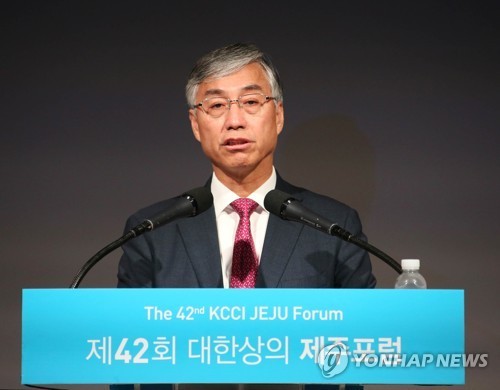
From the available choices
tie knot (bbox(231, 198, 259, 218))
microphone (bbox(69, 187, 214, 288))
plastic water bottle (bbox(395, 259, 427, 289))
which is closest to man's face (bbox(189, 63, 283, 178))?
tie knot (bbox(231, 198, 259, 218))

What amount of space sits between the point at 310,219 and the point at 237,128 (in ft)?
1.79

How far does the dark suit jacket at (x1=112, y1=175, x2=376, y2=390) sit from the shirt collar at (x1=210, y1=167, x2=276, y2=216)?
0.16ft

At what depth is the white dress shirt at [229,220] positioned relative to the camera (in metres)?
2.35

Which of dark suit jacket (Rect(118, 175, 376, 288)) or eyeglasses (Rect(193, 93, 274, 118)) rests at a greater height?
eyeglasses (Rect(193, 93, 274, 118))

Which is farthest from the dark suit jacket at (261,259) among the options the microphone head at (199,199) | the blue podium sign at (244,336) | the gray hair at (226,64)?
the blue podium sign at (244,336)

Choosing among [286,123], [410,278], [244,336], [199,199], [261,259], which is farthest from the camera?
[286,123]

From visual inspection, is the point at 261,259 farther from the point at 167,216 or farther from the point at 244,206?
the point at 167,216

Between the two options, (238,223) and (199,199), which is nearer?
(199,199)

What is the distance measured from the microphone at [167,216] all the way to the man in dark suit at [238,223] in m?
0.29

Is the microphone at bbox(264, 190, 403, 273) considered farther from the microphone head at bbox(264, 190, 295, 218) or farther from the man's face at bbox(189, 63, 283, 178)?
the man's face at bbox(189, 63, 283, 178)

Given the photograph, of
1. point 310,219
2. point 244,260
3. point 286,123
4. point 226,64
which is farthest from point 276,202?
point 286,123

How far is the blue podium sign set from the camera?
1698mm

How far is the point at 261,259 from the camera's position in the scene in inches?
90.0

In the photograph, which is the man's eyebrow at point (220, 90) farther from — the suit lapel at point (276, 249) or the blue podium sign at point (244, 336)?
the blue podium sign at point (244, 336)
